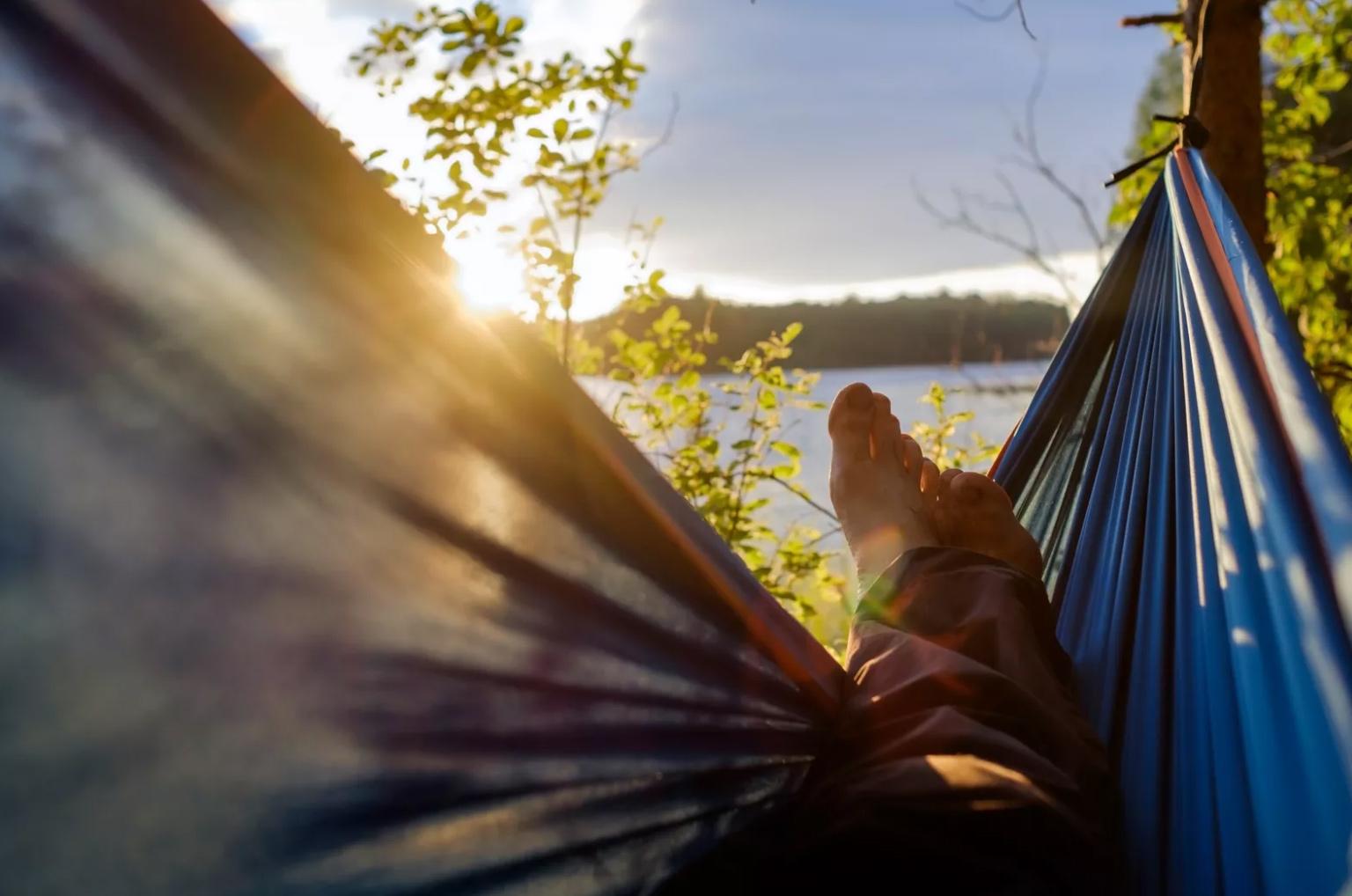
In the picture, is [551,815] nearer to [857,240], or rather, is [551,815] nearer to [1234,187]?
[1234,187]

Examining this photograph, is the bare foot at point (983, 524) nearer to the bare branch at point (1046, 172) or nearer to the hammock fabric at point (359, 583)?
the hammock fabric at point (359, 583)

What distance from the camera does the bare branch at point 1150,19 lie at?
212 centimetres

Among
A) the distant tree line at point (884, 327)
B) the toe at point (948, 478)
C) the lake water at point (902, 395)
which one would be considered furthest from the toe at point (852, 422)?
the distant tree line at point (884, 327)

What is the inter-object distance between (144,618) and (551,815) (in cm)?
30

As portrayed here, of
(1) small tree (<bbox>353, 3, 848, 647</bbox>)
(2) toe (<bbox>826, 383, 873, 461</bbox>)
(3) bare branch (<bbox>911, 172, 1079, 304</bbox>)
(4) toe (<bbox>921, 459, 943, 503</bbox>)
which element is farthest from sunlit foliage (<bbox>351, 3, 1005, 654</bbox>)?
(3) bare branch (<bbox>911, 172, 1079, 304</bbox>)

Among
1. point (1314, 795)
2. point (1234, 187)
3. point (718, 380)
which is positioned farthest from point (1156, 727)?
point (718, 380)

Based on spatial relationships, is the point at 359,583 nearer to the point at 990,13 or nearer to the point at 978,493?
the point at 978,493

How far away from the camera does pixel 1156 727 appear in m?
0.91

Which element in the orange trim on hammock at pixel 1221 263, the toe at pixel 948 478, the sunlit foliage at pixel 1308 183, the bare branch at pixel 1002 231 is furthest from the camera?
the bare branch at pixel 1002 231

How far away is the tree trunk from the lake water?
52 cm

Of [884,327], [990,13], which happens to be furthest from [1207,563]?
[884,327]

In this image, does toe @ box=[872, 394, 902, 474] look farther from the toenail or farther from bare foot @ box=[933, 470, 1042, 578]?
bare foot @ box=[933, 470, 1042, 578]

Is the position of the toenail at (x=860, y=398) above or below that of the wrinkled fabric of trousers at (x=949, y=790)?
above

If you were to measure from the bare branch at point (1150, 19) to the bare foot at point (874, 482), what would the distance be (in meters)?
1.12
